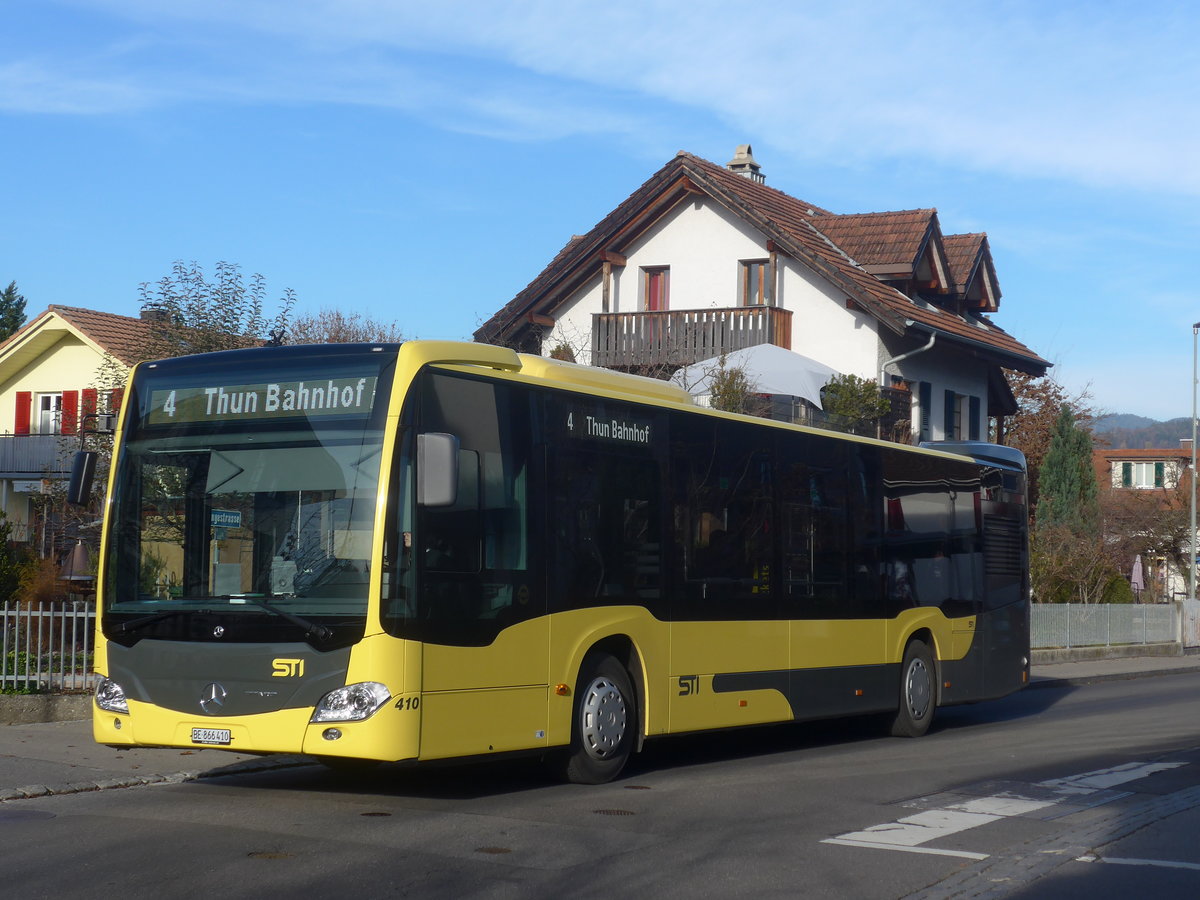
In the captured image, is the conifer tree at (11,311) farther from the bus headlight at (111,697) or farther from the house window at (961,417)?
the bus headlight at (111,697)

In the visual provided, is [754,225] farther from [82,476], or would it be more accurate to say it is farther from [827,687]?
[82,476]

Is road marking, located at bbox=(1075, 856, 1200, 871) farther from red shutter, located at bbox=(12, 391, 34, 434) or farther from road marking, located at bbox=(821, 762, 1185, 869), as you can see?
red shutter, located at bbox=(12, 391, 34, 434)

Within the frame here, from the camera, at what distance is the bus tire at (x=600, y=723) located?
10.7m

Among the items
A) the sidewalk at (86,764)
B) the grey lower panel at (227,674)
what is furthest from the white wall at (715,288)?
the grey lower panel at (227,674)

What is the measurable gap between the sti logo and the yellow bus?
0.01 meters

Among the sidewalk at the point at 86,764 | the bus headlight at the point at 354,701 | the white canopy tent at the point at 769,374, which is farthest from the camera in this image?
the white canopy tent at the point at 769,374

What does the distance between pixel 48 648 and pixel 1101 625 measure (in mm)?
26793

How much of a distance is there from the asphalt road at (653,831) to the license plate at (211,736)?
1.47 feet

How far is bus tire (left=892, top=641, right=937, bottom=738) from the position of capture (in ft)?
50.9

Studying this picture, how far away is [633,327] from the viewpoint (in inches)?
1308

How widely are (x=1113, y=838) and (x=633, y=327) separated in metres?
24.9

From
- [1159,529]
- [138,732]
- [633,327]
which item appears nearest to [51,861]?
[138,732]

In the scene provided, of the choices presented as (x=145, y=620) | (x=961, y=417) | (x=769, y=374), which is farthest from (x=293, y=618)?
(x=961, y=417)

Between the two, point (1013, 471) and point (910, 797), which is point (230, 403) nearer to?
point (910, 797)
